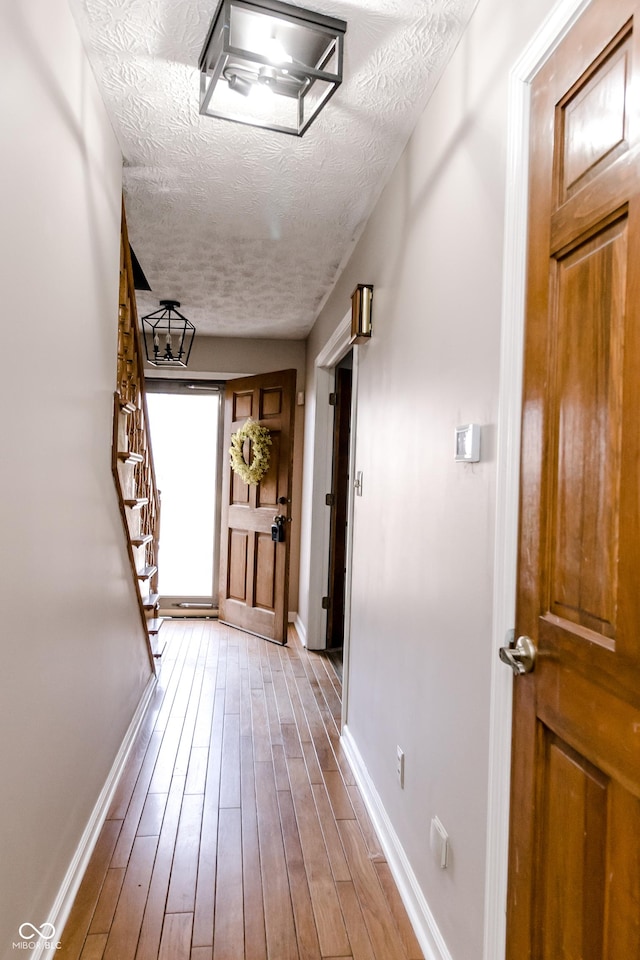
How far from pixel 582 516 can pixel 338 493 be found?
3.64 meters

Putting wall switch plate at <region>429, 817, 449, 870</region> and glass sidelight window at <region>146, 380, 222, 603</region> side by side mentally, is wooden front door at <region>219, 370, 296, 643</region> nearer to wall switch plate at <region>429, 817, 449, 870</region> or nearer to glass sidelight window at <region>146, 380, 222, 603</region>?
glass sidelight window at <region>146, 380, 222, 603</region>

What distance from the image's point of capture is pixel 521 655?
118 centimetres

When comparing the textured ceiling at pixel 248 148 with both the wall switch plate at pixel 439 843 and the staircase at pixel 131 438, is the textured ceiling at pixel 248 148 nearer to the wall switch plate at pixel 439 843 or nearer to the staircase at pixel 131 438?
the staircase at pixel 131 438

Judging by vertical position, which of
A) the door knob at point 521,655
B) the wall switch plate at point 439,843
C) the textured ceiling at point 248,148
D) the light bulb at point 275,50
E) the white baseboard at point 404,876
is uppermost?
the textured ceiling at point 248,148

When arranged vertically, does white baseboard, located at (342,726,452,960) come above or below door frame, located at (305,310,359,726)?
below

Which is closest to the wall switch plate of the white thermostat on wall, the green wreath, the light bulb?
the white thermostat on wall

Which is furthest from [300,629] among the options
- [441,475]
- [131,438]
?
[441,475]

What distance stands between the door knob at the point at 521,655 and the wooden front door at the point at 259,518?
333cm

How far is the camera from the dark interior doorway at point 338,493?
4.63 metres

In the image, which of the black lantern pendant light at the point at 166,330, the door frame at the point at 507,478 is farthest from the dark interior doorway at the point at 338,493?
the door frame at the point at 507,478

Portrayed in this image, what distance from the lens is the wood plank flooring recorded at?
1.66 m

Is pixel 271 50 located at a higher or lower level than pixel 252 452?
higher

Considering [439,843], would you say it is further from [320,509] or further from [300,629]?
[300,629]

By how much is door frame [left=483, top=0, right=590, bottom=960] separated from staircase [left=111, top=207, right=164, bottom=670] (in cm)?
166
